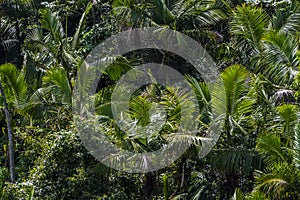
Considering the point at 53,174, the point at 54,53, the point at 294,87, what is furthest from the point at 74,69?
the point at 294,87

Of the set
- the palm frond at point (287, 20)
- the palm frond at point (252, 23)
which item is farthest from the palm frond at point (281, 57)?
the palm frond at point (287, 20)

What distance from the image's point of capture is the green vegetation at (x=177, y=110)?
1185 centimetres

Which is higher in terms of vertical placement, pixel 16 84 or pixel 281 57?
pixel 281 57

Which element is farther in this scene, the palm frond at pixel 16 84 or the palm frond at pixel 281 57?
the palm frond at pixel 16 84

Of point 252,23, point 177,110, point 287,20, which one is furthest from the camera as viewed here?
point 287,20

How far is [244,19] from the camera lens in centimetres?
1428

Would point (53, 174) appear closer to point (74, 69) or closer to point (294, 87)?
point (74, 69)

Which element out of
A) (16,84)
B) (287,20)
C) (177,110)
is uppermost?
(287,20)

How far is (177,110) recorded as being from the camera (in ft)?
40.7

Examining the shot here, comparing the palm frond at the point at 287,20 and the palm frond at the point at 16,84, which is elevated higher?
the palm frond at the point at 287,20

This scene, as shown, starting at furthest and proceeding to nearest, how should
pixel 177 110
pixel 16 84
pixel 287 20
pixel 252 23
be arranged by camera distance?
pixel 287 20 < pixel 252 23 < pixel 16 84 < pixel 177 110

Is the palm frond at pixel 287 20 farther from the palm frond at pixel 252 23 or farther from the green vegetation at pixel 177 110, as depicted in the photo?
the palm frond at pixel 252 23

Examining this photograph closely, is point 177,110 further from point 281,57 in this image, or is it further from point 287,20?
point 287,20

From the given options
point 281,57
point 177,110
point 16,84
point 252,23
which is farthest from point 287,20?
point 16,84
